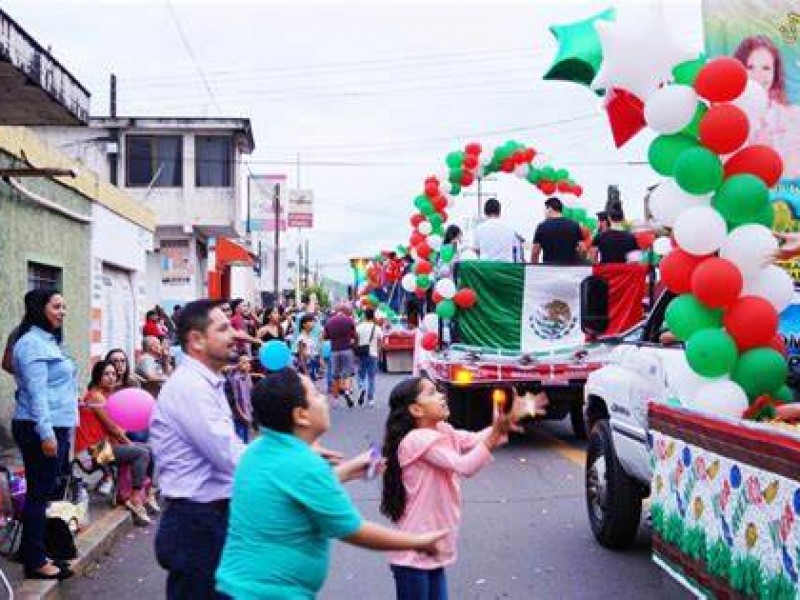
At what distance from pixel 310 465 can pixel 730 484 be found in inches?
72.4

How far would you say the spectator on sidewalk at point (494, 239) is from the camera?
13695 mm

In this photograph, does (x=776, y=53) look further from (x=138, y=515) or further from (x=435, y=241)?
(x=435, y=241)

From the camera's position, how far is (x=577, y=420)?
13945 millimetres

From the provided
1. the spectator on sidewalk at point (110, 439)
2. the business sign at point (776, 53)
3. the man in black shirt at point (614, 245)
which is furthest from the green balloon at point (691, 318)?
the man in black shirt at point (614, 245)

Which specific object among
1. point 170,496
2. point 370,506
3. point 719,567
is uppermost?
point 170,496

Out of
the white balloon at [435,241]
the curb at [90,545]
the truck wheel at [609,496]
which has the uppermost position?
the white balloon at [435,241]

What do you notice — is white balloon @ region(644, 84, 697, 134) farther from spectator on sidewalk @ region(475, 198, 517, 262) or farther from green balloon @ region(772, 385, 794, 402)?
spectator on sidewalk @ region(475, 198, 517, 262)

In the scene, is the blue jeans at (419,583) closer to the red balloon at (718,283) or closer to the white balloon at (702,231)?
the red balloon at (718,283)

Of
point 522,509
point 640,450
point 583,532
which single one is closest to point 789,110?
point 640,450

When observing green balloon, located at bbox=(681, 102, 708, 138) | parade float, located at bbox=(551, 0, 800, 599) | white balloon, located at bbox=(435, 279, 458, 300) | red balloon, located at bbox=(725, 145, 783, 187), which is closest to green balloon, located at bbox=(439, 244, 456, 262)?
white balloon, located at bbox=(435, 279, 458, 300)

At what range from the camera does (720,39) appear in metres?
7.21

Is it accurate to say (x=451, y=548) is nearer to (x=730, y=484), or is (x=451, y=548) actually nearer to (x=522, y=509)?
(x=730, y=484)

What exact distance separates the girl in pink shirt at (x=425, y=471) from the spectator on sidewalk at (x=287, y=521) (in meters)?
1.04

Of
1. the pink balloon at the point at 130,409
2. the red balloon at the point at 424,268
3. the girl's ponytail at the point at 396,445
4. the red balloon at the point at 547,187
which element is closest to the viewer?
the girl's ponytail at the point at 396,445
